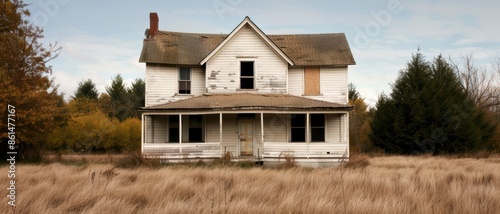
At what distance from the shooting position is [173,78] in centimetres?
2120

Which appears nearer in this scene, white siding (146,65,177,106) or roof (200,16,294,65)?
roof (200,16,294,65)

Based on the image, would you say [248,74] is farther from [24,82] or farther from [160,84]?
[24,82]

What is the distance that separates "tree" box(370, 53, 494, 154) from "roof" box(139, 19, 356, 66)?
22.7 feet

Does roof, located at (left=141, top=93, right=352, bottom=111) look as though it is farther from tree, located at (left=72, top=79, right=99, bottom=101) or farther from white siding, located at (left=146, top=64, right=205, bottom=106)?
tree, located at (left=72, top=79, right=99, bottom=101)

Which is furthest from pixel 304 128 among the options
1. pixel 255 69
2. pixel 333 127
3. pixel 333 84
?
pixel 255 69

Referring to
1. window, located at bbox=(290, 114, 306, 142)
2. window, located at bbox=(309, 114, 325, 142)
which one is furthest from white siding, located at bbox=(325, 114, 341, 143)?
window, located at bbox=(290, 114, 306, 142)

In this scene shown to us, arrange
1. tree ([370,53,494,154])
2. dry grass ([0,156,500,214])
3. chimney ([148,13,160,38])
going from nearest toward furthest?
dry grass ([0,156,500,214]) → chimney ([148,13,160,38]) → tree ([370,53,494,154])

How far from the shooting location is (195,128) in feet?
68.9

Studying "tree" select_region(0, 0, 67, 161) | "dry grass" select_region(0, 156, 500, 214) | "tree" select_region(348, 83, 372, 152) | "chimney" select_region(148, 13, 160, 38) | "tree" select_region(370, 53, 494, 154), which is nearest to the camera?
"dry grass" select_region(0, 156, 500, 214)

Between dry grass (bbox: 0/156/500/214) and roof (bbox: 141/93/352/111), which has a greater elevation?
roof (bbox: 141/93/352/111)

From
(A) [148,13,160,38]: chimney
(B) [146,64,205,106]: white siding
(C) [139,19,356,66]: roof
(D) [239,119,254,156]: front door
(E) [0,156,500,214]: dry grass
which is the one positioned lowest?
(E) [0,156,500,214]: dry grass

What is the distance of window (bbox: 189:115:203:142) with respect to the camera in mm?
20938

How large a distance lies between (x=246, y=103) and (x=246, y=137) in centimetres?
274

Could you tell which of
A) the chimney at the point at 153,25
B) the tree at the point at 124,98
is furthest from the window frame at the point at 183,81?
the tree at the point at 124,98
